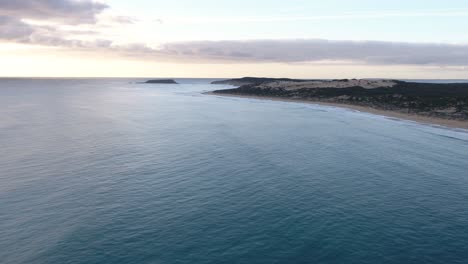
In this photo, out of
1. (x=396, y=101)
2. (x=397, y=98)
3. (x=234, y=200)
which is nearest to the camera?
(x=234, y=200)

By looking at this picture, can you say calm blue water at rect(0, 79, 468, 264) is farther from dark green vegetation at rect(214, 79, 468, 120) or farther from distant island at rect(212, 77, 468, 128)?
dark green vegetation at rect(214, 79, 468, 120)

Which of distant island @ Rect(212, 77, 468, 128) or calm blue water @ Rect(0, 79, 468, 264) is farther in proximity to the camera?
distant island @ Rect(212, 77, 468, 128)

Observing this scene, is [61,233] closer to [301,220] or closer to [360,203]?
[301,220]

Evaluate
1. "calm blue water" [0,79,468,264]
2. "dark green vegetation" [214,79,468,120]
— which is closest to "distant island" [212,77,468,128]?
"dark green vegetation" [214,79,468,120]

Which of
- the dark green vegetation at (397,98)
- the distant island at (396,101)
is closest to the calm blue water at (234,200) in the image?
the distant island at (396,101)

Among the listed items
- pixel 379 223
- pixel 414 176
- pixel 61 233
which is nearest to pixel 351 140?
pixel 414 176

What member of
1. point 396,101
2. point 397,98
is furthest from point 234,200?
point 397,98

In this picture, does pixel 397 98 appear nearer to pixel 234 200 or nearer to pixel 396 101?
pixel 396 101

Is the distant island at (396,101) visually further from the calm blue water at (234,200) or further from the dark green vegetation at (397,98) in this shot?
the calm blue water at (234,200)
